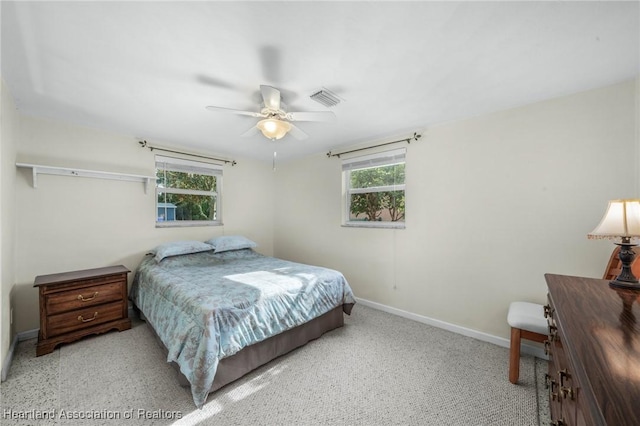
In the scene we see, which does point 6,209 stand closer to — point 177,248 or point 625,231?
point 177,248

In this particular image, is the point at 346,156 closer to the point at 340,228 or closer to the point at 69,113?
the point at 340,228

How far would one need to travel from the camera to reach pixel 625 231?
4.09 feet

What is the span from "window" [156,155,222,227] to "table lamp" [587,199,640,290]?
4209mm

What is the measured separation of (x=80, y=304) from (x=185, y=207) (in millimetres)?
1680

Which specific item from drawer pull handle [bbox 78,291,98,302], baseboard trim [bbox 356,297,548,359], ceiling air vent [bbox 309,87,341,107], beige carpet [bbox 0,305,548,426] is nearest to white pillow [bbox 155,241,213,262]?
drawer pull handle [bbox 78,291,98,302]

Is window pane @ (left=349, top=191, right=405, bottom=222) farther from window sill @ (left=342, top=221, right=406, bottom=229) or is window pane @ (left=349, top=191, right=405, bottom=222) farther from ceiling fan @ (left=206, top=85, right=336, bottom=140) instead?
ceiling fan @ (left=206, top=85, right=336, bottom=140)

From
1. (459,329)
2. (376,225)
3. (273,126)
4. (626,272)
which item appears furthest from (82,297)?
(626,272)

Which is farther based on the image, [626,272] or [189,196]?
[189,196]

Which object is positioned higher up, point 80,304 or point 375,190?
point 375,190

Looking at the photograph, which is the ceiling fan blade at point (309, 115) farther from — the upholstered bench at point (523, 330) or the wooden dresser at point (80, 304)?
the wooden dresser at point (80, 304)

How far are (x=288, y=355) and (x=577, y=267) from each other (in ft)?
8.49

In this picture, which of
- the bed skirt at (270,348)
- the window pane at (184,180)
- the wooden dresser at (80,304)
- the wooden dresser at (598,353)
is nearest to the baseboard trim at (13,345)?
the wooden dresser at (80,304)

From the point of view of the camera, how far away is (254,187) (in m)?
4.50

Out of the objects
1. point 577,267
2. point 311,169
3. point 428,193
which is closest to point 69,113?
point 311,169
